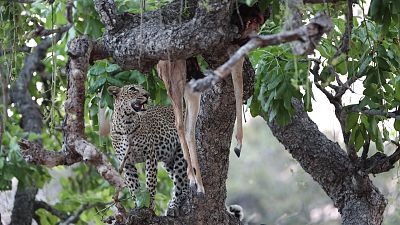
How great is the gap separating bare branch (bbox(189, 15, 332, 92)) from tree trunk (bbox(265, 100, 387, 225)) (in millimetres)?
3002

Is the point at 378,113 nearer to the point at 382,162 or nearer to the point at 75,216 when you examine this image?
the point at 382,162

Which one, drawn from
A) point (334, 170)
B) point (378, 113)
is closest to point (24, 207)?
point (334, 170)

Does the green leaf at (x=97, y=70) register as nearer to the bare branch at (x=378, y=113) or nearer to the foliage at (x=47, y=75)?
the foliage at (x=47, y=75)

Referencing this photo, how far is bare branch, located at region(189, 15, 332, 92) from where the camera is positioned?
3.25 metres

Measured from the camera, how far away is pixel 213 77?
Result: 3.25 meters

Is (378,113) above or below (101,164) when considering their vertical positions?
above

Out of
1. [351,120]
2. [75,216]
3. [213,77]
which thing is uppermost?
[213,77]

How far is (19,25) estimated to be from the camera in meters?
5.27

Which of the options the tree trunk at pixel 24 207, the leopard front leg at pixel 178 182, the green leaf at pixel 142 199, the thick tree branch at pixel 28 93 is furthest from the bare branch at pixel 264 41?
the tree trunk at pixel 24 207

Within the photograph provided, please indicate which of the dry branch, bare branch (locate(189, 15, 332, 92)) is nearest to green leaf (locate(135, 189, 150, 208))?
the dry branch

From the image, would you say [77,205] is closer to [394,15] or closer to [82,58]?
[82,58]

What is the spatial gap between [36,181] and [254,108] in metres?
1.67

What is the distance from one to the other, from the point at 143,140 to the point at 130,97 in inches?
14.5

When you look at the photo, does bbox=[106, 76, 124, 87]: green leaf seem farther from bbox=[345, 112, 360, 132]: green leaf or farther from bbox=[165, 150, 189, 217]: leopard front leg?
bbox=[345, 112, 360, 132]: green leaf
